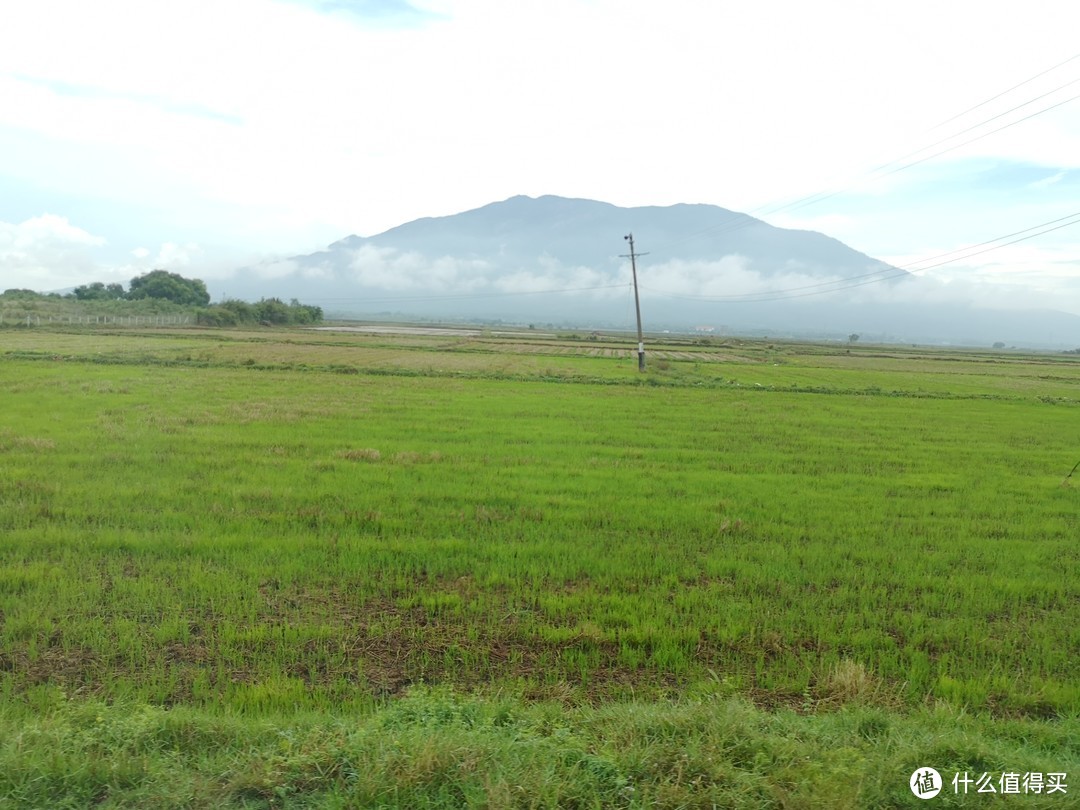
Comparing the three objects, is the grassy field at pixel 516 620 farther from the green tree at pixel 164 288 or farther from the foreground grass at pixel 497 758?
the green tree at pixel 164 288

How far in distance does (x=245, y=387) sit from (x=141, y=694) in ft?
63.1

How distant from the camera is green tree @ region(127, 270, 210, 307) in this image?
307 ft

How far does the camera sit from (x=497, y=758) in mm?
3215

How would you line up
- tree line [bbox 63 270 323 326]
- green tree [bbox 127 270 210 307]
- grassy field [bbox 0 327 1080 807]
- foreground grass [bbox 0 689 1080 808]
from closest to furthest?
foreground grass [bbox 0 689 1080 808], grassy field [bbox 0 327 1080 807], tree line [bbox 63 270 323 326], green tree [bbox 127 270 210 307]

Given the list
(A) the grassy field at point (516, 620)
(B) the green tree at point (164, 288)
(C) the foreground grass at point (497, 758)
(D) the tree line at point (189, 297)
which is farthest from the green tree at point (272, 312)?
(C) the foreground grass at point (497, 758)

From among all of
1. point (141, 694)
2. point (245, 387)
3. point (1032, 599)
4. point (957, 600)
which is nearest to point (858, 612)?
point (957, 600)

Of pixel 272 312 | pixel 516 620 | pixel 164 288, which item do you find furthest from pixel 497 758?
pixel 164 288

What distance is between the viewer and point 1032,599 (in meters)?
6.28

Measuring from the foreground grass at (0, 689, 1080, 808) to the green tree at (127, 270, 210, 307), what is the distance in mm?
104382

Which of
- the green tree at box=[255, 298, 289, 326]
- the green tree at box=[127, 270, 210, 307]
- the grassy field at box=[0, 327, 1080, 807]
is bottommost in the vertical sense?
the grassy field at box=[0, 327, 1080, 807]

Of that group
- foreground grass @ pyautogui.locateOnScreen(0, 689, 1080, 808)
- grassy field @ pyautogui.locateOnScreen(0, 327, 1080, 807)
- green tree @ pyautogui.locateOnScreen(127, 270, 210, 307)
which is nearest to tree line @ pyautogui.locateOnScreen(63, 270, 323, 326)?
green tree @ pyautogui.locateOnScreen(127, 270, 210, 307)

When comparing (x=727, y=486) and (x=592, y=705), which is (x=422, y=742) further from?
(x=727, y=486)

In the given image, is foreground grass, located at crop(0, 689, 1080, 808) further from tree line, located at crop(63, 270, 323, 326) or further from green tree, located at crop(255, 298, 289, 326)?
green tree, located at crop(255, 298, 289, 326)

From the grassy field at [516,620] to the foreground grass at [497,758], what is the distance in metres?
0.02
